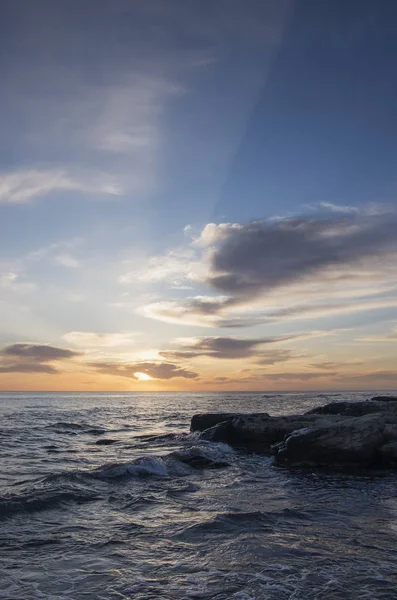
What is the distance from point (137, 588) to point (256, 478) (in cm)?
960

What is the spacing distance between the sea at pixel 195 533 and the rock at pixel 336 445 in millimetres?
1539

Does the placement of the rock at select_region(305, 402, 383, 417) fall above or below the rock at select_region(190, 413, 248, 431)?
above

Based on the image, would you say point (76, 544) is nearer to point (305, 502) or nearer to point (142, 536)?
point (142, 536)

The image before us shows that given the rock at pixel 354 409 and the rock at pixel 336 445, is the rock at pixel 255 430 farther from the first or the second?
the rock at pixel 354 409

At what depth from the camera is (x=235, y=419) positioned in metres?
26.1

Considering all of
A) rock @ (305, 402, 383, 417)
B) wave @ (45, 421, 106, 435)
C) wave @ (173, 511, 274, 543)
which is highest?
rock @ (305, 402, 383, 417)

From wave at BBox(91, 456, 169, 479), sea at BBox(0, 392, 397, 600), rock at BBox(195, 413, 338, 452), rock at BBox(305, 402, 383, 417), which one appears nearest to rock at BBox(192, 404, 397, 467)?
Answer: sea at BBox(0, 392, 397, 600)

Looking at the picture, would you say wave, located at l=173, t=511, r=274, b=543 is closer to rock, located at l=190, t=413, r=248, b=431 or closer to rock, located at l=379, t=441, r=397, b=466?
rock, located at l=379, t=441, r=397, b=466

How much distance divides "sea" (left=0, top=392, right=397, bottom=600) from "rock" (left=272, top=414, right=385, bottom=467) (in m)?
1.54

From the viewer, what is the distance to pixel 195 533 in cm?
923

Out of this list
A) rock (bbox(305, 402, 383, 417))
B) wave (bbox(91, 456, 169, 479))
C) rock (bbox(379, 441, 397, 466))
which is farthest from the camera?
rock (bbox(305, 402, 383, 417))

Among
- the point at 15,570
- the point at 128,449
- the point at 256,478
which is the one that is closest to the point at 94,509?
the point at 15,570

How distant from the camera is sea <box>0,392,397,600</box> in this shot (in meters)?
6.66

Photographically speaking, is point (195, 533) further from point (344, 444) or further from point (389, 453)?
point (389, 453)
